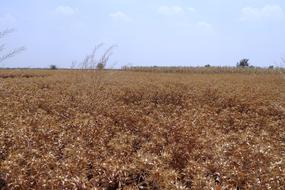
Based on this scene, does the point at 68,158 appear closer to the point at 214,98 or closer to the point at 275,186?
the point at 275,186

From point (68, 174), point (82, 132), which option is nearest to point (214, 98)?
point (82, 132)

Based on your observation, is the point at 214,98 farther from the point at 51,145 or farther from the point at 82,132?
the point at 51,145

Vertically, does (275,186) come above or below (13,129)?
below

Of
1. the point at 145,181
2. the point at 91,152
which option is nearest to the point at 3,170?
the point at 91,152

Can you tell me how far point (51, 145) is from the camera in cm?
514

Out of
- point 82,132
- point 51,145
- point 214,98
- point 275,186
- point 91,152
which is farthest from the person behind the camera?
point 214,98

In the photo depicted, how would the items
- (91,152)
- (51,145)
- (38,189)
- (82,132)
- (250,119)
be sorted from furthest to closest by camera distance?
1. (250,119)
2. (82,132)
3. (51,145)
4. (91,152)
5. (38,189)

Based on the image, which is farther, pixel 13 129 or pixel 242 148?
pixel 13 129

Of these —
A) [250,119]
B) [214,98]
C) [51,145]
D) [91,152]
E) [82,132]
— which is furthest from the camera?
[214,98]

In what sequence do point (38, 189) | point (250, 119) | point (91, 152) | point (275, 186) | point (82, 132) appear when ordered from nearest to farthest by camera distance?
point (38, 189), point (275, 186), point (91, 152), point (82, 132), point (250, 119)

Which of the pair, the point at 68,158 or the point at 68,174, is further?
the point at 68,158

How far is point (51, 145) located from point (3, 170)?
117cm

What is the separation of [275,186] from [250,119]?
395 centimetres

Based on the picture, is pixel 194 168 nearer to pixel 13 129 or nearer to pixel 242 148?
pixel 242 148
